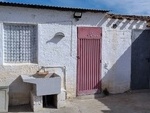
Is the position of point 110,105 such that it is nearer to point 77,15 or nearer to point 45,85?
point 45,85

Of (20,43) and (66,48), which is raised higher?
(20,43)

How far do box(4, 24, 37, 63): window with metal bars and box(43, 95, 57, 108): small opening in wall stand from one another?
1.57 meters

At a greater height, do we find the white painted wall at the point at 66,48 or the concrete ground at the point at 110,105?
the white painted wall at the point at 66,48

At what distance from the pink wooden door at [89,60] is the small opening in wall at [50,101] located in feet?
4.55

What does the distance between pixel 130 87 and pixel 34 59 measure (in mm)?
4935

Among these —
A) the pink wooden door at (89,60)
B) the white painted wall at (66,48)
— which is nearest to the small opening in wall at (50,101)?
the white painted wall at (66,48)

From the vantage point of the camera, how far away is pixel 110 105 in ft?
31.9

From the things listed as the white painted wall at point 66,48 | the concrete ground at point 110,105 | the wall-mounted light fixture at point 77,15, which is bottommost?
the concrete ground at point 110,105

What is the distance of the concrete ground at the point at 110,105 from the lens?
905 cm

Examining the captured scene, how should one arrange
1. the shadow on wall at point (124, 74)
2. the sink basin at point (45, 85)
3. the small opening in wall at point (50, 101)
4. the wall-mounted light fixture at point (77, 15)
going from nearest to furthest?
the sink basin at point (45, 85) → the small opening in wall at point (50, 101) → the wall-mounted light fixture at point (77, 15) → the shadow on wall at point (124, 74)

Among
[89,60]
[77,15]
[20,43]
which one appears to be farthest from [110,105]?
[20,43]

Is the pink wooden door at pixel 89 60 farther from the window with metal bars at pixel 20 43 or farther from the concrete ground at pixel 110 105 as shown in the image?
the window with metal bars at pixel 20 43

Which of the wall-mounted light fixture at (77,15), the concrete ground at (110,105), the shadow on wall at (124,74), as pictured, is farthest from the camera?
the shadow on wall at (124,74)

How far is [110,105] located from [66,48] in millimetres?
2952
